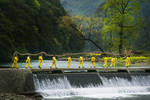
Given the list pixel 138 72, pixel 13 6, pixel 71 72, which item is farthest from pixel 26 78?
pixel 13 6

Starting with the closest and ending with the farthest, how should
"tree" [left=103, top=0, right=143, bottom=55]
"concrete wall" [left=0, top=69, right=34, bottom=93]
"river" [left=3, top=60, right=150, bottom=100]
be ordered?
"concrete wall" [left=0, top=69, right=34, bottom=93], "river" [left=3, top=60, right=150, bottom=100], "tree" [left=103, top=0, right=143, bottom=55]

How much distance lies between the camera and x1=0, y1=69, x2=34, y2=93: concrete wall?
18.0 meters

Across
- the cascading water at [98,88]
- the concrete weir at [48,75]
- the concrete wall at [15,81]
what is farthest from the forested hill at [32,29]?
the concrete wall at [15,81]

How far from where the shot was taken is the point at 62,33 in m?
75.7

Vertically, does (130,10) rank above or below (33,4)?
below

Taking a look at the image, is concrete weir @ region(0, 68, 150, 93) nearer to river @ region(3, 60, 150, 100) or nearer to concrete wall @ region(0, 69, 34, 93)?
concrete wall @ region(0, 69, 34, 93)

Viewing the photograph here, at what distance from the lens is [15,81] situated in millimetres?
18312

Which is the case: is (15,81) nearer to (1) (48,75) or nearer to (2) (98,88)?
(1) (48,75)

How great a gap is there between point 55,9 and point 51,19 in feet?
16.4

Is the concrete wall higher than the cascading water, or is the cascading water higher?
the concrete wall

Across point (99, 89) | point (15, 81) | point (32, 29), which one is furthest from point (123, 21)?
point (15, 81)

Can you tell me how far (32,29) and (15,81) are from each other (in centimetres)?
3982

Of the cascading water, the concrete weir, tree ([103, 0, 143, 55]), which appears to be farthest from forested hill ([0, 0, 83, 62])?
the cascading water

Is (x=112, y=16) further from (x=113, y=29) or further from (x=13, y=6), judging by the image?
(x=13, y=6)
